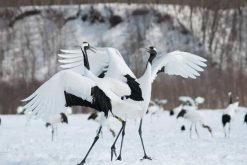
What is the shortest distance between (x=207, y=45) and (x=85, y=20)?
353 inches

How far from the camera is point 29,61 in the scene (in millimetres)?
43438

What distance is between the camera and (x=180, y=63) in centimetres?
996

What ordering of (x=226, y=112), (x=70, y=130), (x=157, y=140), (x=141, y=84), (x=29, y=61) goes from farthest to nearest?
(x=29, y=61) → (x=70, y=130) → (x=226, y=112) → (x=157, y=140) → (x=141, y=84)

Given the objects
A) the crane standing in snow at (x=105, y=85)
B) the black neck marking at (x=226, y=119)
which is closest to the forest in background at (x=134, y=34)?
the black neck marking at (x=226, y=119)

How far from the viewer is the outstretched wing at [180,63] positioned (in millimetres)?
9820

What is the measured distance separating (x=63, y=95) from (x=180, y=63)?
2.49 m

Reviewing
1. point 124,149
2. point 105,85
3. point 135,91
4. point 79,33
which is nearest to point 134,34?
point 79,33

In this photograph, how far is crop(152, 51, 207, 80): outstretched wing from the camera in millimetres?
9820

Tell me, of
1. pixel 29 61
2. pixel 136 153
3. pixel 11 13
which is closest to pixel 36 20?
pixel 11 13

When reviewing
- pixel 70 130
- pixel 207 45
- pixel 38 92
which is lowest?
pixel 70 130

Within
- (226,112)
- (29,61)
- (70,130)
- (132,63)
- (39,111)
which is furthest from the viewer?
(29,61)

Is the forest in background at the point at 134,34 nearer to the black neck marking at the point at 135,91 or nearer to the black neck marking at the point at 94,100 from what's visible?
the black neck marking at the point at 135,91

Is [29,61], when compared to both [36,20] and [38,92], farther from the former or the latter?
[38,92]

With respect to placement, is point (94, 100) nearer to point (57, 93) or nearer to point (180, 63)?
point (57, 93)
